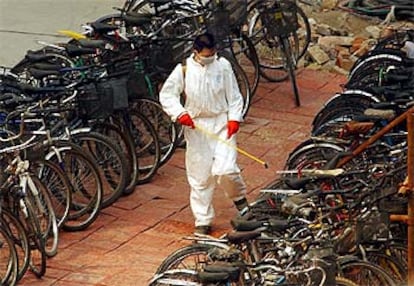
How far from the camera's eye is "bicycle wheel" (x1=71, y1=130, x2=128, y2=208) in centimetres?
1241

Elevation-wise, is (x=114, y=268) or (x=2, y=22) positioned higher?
(x=2, y=22)

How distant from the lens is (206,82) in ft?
38.8

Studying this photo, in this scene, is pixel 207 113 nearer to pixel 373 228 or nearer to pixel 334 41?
pixel 373 228

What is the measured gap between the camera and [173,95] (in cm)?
1177

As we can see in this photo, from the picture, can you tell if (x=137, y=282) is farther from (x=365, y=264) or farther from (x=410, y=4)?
(x=410, y=4)

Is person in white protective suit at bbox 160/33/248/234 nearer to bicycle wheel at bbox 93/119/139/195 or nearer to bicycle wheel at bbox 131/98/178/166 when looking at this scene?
bicycle wheel at bbox 93/119/139/195

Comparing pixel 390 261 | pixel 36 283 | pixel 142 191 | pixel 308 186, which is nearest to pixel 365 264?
pixel 390 261

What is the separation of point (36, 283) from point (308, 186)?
8.38 feet

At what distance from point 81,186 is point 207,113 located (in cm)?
145

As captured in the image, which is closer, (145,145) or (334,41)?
(145,145)

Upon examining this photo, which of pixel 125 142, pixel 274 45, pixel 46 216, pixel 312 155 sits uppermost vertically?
pixel 274 45

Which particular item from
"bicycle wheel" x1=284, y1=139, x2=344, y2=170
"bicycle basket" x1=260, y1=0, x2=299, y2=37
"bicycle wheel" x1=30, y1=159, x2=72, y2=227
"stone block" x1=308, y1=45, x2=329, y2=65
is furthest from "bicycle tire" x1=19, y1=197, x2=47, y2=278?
"stone block" x1=308, y1=45, x2=329, y2=65

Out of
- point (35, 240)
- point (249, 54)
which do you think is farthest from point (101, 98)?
point (249, 54)

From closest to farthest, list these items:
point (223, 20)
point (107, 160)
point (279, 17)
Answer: point (107, 160), point (223, 20), point (279, 17)
